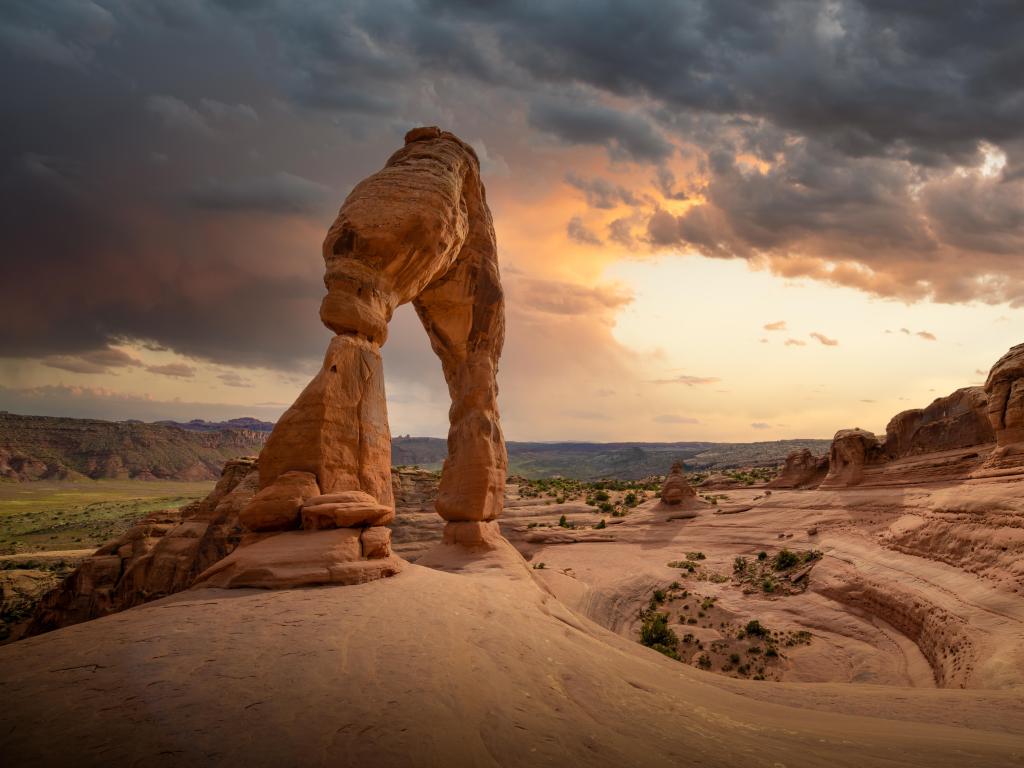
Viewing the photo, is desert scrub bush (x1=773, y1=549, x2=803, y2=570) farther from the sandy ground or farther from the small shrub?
the sandy ground

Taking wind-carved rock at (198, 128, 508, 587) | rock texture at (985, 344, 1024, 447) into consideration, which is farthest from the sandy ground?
rock texture at (985, 344, 1024, 447)

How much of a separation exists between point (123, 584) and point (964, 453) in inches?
1560

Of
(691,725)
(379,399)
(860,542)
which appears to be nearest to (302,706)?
(691,725)

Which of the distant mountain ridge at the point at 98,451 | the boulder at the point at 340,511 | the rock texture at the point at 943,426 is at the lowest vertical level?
the distant mountain ridge at the point at 98,451

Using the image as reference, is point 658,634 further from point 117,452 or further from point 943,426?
point 117,452

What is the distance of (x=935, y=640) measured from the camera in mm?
13938

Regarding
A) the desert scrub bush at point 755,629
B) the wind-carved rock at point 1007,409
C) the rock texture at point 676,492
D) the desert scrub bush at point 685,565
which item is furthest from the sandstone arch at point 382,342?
the rock texture at point 676,492

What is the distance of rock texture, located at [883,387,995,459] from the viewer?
25625 mm

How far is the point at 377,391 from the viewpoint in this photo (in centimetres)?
1248

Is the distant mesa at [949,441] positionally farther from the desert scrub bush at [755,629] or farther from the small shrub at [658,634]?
the small shrub at [658,634]

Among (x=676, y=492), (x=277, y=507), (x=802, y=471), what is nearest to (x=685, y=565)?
(x=676, y=492)

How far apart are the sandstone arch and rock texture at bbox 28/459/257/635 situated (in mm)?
8106

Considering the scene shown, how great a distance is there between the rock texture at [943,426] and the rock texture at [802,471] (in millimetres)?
7312

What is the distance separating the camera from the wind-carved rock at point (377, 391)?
9.52 m
